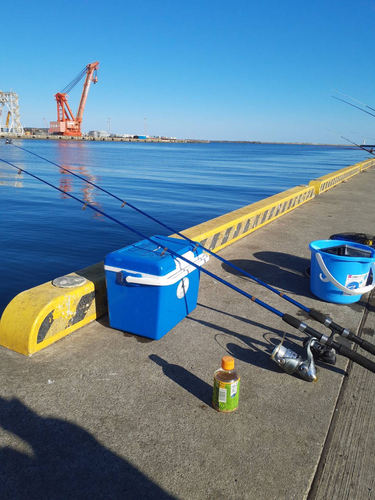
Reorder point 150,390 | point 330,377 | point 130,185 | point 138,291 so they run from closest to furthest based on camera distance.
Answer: point 150,390, point 330,377, point 138,291, point 130,185

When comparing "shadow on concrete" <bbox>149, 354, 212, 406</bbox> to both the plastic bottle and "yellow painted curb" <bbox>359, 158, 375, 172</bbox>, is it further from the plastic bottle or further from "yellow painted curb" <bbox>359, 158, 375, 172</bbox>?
"yellow painted curb" <bbox>359, 158, 375, 172</bbox>

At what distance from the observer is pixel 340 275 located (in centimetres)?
398

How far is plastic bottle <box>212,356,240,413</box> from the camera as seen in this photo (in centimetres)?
240

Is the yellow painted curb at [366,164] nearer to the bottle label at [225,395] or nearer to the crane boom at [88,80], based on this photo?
the bottle label at [225,395]

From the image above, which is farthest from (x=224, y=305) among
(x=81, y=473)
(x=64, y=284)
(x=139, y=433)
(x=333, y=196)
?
(x=333, y=196)

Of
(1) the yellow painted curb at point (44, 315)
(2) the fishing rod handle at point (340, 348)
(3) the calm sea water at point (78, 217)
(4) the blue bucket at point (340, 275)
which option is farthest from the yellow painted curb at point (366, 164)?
(1) the yellow painted curb at point (44, 315)

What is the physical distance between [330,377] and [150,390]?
4.59ft

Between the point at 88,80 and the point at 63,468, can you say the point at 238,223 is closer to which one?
the point at 63,468

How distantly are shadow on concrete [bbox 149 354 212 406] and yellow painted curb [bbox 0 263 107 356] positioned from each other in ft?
2.71

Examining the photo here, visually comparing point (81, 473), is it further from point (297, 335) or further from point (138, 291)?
point (297, 335)

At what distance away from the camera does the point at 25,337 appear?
2943 millimetres

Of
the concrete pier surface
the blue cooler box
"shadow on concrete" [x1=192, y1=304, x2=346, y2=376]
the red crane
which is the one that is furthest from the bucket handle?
the red crane

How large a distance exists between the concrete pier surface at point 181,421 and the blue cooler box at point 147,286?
154 mm

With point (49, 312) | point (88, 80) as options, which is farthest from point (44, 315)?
point (88, 80)
